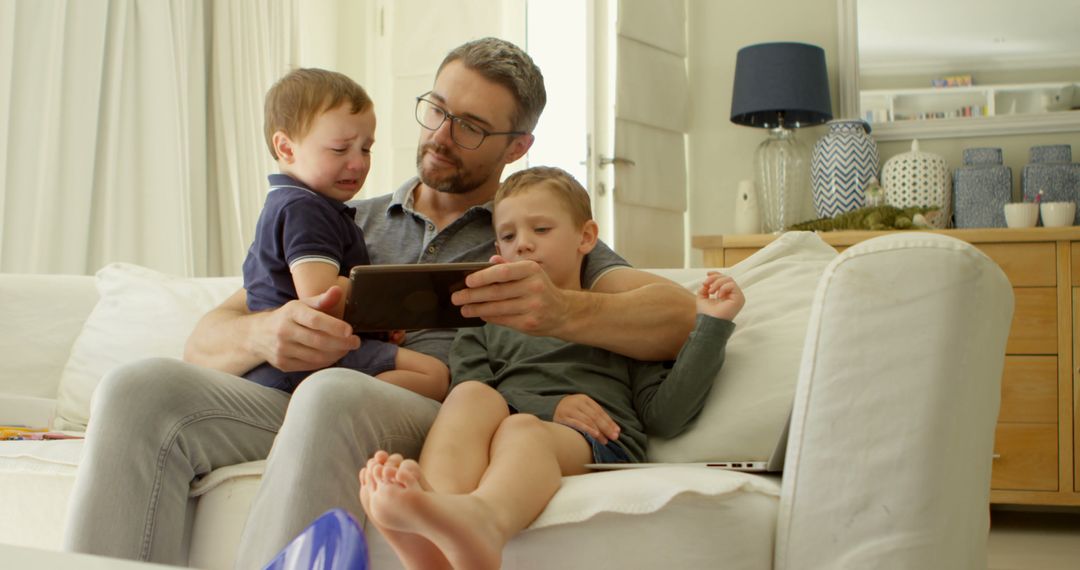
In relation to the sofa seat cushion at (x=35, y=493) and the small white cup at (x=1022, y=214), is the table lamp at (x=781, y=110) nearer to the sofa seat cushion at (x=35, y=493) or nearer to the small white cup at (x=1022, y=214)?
the small white cup at (x=1022, y=214)

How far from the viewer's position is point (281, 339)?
4.91 ft

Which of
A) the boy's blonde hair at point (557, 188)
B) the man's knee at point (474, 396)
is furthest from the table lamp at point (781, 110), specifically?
the man's knee at point (474, 396)

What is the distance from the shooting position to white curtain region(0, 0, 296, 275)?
3.22 metres

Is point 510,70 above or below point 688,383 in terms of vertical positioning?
above

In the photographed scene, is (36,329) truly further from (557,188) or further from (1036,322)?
(1036,322)

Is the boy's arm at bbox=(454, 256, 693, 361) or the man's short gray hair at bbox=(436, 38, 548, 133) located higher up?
the man's short gray hair at bbox=(436, 38, 548, 133)

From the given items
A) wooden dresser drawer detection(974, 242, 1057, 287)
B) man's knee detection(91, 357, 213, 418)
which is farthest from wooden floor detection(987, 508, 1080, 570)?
man's knee detection(91, 357, 213, 418)

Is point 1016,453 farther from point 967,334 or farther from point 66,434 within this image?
point 66,434

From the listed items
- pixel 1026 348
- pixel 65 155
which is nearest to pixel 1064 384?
pixel 1026 348

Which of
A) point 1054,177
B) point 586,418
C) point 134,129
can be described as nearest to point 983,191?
point 1054,177

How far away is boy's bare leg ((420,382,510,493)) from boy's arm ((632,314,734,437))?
24 cm

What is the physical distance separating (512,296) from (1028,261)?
2387 millimetres

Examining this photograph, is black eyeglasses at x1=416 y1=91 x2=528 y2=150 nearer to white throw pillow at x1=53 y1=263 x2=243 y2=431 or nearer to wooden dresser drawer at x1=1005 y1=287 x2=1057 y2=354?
white throw pillow at x1=53 y1=263 x2=243 y2=431

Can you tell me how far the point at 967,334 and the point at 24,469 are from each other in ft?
4.80
